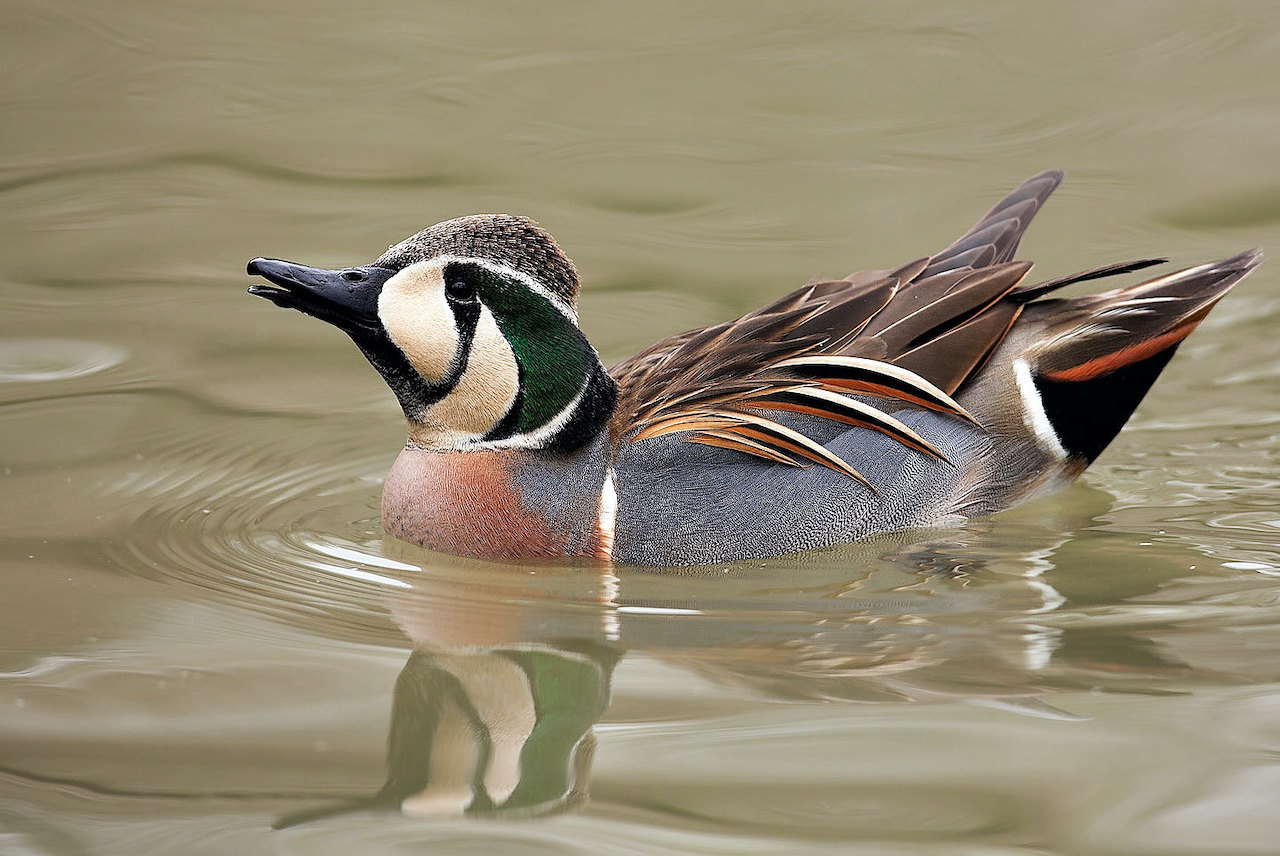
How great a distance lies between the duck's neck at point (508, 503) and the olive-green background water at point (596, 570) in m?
0.10

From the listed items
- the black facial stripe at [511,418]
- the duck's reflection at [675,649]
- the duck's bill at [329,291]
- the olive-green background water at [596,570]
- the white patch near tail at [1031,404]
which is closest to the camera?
the olive-green background water at [596,570]

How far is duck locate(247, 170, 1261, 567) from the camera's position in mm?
5438

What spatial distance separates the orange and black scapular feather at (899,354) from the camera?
555cm

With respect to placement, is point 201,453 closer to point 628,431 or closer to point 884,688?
point 628,431

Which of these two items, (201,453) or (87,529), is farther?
(201,453)

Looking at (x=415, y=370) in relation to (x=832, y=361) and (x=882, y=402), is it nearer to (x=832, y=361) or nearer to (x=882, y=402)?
(x=832, y=361)

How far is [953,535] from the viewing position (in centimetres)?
584

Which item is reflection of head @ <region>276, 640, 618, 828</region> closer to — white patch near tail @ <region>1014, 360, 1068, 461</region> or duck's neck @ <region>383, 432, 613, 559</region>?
duck's neck @ <region>383, 432, 613, 559</region>

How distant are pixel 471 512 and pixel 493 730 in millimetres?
1349

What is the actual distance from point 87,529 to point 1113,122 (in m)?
6.50

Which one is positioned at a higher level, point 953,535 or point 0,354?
point 0,354

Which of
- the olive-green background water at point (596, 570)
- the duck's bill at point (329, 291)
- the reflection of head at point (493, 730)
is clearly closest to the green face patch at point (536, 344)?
the duck's bill at point (329, 291)

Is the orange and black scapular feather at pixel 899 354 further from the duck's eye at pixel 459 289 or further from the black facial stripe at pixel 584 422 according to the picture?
the duck's eye at pixel 459 289

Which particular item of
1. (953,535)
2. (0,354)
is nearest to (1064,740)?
(953,535)
